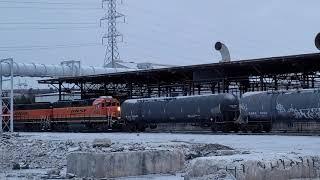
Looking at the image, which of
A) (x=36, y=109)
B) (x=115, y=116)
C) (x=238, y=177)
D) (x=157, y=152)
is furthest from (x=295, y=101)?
(x=36, y=109)

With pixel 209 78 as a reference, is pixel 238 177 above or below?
below

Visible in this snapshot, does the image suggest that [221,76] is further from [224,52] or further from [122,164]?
[122,164]

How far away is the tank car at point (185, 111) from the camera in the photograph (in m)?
41.1

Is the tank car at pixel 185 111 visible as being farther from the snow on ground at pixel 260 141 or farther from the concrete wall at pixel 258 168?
the concrete wall at pixel 258 168

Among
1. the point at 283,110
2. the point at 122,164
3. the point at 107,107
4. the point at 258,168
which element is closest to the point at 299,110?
the point at 283,110

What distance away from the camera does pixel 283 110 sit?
36500mm

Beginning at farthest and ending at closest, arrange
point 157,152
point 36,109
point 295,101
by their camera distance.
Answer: point 36,109 → point 295,101 → point 157,152

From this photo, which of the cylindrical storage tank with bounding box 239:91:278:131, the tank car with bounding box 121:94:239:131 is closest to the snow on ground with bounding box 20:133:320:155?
the cylindrical storage tank with bounding box 239:91:278:131

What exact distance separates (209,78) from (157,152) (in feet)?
113

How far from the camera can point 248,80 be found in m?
50.8

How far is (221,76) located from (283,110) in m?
11.1

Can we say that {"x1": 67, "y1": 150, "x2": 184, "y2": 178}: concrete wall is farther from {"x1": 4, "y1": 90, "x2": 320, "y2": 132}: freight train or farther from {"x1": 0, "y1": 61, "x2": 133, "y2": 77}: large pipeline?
{"x1": 0, "y1": 61, "x2": 133, "y2": 77}: large pipeline

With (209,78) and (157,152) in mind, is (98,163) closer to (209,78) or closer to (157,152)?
(157,152)

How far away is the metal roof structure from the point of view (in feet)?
138
